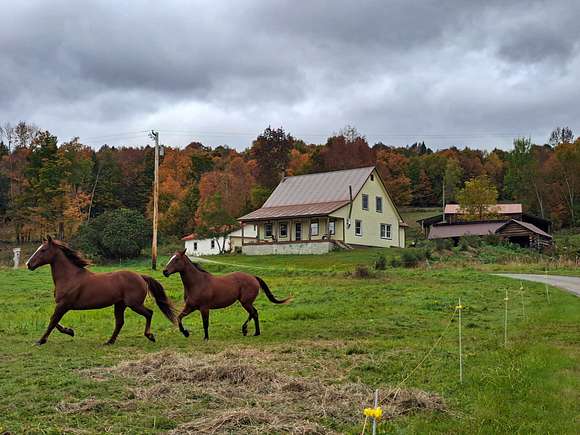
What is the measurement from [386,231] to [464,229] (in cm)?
888

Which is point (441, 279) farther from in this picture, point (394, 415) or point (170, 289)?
point (394, 415)

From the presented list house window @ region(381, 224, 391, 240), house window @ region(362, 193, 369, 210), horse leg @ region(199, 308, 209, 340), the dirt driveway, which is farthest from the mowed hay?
house window @ region(381, 224, 391, 240)

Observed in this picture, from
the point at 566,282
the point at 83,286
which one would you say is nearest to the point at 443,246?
the point at 566,282

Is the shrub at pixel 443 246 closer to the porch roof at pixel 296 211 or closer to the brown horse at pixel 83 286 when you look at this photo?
the porch roof at pixel 296 211

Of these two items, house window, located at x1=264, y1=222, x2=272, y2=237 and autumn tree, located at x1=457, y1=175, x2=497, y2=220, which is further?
autumn tree, located at x1=457, y1=175, x2=497, y2=220

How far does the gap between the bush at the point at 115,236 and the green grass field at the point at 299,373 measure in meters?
37.4

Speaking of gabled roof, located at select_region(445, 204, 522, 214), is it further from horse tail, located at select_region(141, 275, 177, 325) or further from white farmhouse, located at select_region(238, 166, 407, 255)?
horse tail, located at select_region(141, 275, 177, 325)

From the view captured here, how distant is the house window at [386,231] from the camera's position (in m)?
59.9

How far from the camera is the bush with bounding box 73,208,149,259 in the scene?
5516 cm

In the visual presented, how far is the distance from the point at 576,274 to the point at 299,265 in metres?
17.6

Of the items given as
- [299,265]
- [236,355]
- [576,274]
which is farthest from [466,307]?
[299,265]

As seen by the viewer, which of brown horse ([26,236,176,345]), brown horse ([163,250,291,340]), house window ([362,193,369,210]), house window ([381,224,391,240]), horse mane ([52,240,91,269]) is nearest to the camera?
brown horse ([26,236,176,345])

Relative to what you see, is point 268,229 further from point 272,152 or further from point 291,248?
point 272,152

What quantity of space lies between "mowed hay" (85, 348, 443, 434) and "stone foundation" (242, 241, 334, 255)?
140 feet
